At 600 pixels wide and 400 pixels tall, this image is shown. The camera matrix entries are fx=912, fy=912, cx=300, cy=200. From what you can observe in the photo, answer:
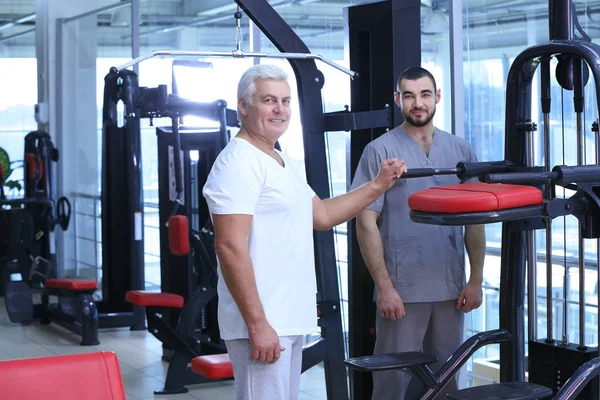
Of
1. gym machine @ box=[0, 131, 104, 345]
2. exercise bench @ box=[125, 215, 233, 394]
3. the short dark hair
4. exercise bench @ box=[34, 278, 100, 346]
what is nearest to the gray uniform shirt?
the short dark hair

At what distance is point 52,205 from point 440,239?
16.1 feet

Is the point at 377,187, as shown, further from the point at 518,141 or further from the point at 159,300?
the point at 159,300

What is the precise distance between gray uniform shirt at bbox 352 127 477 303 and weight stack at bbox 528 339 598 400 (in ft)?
1.53

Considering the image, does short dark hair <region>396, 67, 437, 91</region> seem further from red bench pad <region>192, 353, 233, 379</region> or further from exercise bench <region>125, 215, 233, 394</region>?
exercise bench <region>125, 215, 233, 394</region>

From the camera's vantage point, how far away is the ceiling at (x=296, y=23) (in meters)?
3.85

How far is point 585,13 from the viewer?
141 inches

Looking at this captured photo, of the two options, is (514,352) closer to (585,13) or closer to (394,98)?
(394,98)

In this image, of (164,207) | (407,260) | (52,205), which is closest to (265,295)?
(407,260)

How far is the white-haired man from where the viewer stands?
244 centimetres

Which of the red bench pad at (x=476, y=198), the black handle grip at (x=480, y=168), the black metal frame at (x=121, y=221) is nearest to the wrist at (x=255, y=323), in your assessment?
the red bench pad at (x=476, y=198)

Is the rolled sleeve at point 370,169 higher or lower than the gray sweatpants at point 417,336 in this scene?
higher

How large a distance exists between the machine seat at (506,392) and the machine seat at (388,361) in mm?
277

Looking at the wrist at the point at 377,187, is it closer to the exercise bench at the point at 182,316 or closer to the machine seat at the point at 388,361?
the machine seat at the point at 388,361

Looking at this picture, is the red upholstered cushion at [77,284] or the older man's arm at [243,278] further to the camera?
the red upholstered cushion at [77,284]
